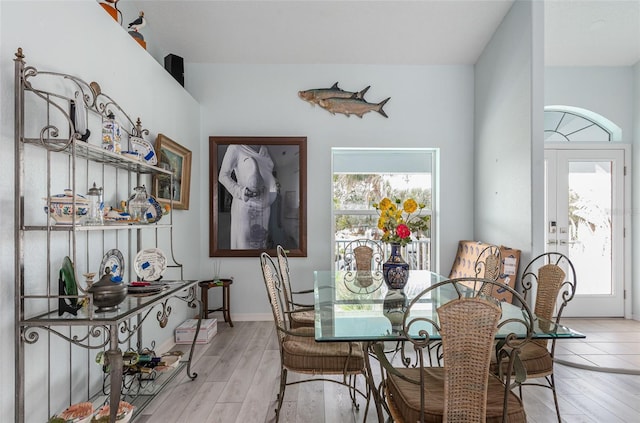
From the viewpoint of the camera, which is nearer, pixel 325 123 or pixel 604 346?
pixel 604 346

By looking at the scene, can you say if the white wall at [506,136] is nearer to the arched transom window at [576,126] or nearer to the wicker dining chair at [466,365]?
the arched transom window at [576,126]

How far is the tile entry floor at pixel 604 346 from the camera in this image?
2926 millimetres

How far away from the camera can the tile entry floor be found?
9.60 ft

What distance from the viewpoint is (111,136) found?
6.79 feet

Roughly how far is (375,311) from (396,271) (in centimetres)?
54

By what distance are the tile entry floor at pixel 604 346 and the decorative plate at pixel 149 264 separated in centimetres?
327

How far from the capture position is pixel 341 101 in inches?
164

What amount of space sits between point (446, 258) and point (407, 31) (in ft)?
8.38

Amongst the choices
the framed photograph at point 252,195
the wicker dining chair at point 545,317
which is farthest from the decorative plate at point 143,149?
the wicker dining chair at point 545,317

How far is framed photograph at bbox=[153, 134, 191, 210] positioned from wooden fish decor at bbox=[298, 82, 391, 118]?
156 cm

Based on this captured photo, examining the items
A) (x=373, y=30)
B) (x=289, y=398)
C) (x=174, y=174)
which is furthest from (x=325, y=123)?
(x=289, y=398)

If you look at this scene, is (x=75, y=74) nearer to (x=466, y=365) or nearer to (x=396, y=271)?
(x=396, y=271)

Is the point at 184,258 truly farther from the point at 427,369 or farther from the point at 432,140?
the point at 432,140

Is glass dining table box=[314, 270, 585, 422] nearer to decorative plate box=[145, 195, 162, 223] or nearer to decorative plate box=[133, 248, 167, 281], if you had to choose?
decorative plate box=[133, 248, 167, 281]
